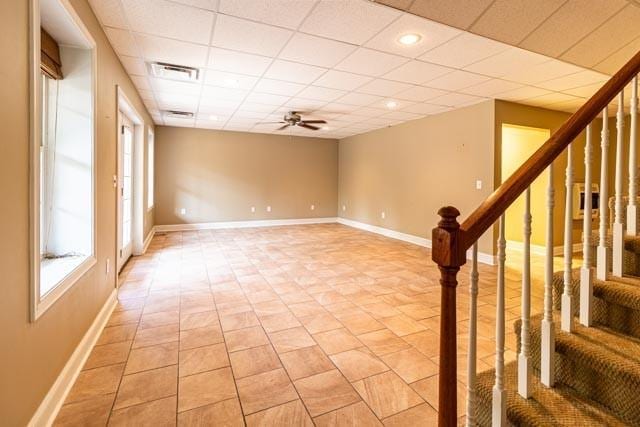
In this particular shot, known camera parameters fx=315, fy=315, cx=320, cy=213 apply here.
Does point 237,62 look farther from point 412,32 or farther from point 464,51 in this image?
point 464,51

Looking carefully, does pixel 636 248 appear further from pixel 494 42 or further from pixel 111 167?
pixel 111 167

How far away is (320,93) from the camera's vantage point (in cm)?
447

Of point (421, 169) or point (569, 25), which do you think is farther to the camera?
point (421, 169)

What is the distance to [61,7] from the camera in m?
1.82

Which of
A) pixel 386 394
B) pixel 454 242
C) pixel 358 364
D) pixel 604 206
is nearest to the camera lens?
pixel 454 242

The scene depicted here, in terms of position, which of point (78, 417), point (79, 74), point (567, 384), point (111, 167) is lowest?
point (78, 417)

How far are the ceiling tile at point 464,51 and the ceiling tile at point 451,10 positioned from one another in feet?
0.74

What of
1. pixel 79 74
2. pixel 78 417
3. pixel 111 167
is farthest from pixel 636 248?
pixel 111 167

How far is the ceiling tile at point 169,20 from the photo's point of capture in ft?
7.62

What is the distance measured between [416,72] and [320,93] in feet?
4.66

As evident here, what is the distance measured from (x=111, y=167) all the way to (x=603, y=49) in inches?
191

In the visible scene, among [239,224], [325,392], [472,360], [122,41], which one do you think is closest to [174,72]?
[122,41]

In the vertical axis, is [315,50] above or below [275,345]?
above

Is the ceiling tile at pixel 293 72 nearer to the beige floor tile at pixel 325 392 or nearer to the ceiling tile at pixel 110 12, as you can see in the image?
the ceiling tile at pixel 110 12
